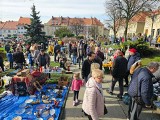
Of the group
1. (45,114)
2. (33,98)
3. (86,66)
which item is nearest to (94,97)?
(45,114)

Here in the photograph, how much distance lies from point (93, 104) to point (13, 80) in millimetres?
5102

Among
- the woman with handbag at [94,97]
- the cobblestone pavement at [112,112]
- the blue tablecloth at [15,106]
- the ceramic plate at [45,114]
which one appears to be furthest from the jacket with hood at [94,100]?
the ceramic plate at [45,114]

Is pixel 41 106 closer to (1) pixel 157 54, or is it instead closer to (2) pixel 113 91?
(2) pixel 113 91

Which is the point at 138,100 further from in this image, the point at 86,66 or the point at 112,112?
the point at 86,66

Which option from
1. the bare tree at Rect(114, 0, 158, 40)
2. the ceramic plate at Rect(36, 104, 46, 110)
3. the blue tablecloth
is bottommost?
the blue tablecloth

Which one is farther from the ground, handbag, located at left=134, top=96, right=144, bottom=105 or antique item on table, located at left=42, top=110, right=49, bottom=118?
handbag, located at left=134, top=96, right=144, bottom=105

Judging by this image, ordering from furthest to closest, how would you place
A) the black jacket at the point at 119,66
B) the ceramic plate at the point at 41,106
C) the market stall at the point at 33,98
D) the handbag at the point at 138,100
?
the black jacket at the point at 119,66, the ceramic plate at the point at 41,106, the market stall at the point at 33,98, the handbag at the point at 138,100

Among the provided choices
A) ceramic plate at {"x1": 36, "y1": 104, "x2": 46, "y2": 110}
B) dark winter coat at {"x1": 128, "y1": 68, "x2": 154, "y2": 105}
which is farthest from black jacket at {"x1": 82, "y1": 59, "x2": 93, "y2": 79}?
dark winter coat at {"x1": 128, "y1": 68, "x2": 154, "y2": 105}

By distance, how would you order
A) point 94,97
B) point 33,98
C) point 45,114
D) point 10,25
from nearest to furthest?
1. point 94,97
2. point 45,114
3. point 33,98
4. point 10,25

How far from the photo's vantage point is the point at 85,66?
278 inches

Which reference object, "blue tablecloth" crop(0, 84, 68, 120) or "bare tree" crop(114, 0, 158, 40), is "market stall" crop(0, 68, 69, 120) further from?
"bare tree" crop(114, 0, 158, 40)

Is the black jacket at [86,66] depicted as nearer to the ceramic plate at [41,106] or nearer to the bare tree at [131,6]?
the ceramic plate at [41,106]

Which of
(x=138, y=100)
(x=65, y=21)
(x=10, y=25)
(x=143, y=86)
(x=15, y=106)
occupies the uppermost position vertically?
(x=65, y=21)

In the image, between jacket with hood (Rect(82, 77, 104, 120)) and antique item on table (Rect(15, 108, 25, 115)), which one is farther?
antique item on table (Rect(15, 108, 25, 115))
